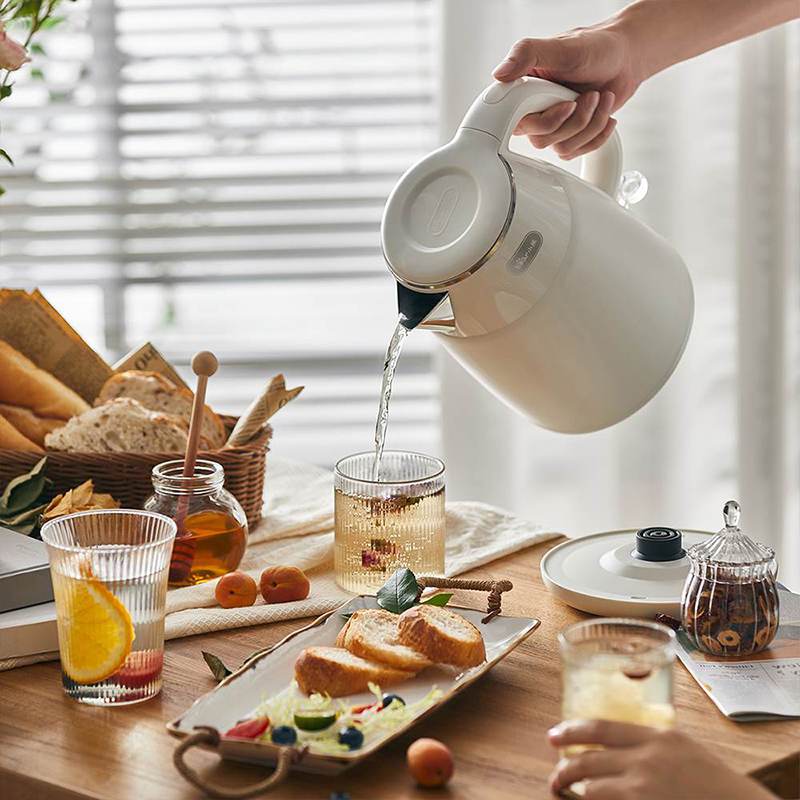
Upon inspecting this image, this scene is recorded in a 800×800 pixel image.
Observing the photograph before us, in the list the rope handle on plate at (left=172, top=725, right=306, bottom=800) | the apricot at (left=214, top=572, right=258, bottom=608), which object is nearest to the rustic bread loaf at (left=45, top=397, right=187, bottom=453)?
the apricot at (left=214, top=572, right=258, bottom=608)

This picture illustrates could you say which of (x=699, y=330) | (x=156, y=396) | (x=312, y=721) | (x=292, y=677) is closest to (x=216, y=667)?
(x=292, y=677)

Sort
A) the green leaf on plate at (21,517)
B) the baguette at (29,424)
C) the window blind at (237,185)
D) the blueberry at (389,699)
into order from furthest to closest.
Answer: the window blind at (237,185)
the baguette at (29,424)
the green leaf on plate at (21,517)
the blueberry at (389,699)

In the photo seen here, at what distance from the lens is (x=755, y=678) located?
3.33ft

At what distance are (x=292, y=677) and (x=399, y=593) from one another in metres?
0.15

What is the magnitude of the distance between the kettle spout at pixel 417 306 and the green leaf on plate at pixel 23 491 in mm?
519

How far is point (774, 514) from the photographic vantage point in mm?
2352

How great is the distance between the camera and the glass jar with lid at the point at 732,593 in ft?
3.41

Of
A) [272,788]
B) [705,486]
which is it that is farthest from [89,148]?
[272,788]

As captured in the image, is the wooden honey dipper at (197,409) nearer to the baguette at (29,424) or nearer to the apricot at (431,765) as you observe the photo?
the baguette at (29,424)

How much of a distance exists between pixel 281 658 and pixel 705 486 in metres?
1.56

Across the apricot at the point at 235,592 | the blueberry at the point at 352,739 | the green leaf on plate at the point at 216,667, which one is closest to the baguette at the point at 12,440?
the apricot at the point at 235,592

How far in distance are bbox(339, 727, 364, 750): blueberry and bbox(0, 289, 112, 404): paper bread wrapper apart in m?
0.79

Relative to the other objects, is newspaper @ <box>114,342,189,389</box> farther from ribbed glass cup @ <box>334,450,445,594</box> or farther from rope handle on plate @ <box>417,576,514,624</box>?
rope handle on plate @ <box>417,576,514,624</box>

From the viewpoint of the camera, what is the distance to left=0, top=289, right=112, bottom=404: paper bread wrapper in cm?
151
